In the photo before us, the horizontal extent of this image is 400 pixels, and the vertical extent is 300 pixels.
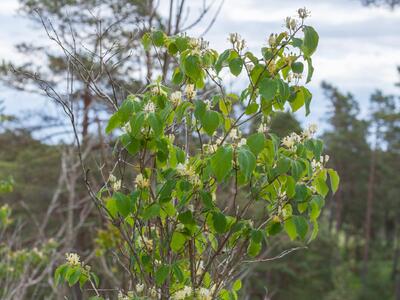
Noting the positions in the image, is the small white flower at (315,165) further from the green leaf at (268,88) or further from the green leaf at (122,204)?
the green leaf at (122,204)

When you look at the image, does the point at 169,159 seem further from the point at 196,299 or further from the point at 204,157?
the point at 196,299

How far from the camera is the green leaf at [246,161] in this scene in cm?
157

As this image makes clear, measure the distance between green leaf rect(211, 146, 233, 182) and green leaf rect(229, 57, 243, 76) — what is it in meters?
0.25

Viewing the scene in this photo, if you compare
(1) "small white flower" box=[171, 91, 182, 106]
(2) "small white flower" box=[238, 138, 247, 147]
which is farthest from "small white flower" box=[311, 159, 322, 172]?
(1) "small white flower" box=[171, 91, 182, 106]

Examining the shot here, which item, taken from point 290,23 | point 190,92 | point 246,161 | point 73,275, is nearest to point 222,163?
point 246,161

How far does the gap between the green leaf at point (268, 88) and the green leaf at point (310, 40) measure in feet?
0.43

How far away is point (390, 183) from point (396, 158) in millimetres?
1323

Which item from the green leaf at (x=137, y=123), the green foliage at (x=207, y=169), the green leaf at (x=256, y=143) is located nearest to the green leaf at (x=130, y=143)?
the green foliage at (x=207, y=169)

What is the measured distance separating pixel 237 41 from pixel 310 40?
0.21m

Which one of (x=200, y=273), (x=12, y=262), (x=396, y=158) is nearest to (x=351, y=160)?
(x=396, y=158)

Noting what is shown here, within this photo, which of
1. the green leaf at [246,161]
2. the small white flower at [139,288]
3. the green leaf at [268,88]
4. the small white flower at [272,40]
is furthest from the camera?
the small white flower at [139,288]

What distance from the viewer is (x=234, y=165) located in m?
1.77

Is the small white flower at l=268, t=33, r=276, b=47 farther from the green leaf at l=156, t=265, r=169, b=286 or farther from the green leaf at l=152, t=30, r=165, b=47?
the green leaf at l=156, t=265, r=169, b=286

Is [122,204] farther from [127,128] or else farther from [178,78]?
[178,78]
